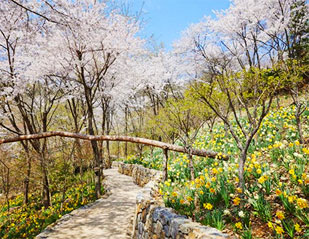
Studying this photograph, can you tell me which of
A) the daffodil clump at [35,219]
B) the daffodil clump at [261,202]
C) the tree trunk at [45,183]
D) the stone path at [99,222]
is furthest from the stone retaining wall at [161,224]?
the tree trunk at [45,183]

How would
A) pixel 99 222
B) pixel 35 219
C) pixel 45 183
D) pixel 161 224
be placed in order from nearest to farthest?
pixel 161 224, pixel 99 222, pixel 35 219, pixel 45 183

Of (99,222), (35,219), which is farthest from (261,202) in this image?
(35,219)

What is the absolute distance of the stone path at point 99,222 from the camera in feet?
17.0

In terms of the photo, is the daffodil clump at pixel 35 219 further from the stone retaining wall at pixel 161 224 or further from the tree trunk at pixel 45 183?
the stone retaining wall at pixel 161 224

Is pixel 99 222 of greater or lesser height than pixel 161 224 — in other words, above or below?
below

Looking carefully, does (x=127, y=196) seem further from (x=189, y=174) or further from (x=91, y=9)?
(x=91, y=9)

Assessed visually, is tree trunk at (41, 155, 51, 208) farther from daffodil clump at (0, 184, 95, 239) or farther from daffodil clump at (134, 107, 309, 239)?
daffodil clump at (134, 107, 309, 239)

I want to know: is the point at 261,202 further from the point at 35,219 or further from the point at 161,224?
the point at 35,219

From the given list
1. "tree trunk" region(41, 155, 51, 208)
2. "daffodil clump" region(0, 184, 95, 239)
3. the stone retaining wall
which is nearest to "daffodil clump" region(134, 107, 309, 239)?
the stone retaining wall

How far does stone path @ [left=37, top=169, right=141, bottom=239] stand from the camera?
204 inches

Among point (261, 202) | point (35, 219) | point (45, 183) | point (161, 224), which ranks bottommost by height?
point (35, 219)

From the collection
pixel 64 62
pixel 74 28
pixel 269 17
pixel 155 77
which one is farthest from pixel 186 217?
pixel 155 77

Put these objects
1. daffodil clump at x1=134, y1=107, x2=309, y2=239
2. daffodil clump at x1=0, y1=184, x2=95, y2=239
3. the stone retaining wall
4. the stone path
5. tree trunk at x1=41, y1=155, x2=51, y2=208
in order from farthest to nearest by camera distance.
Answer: tree trunk at x1=41, y1=155, x2=51, y2=208 < daffodil clump at x1=0, y1=184, x2=95, y2=239 < the stone path < the stone retaining wall < daffodil clump at x1=134, y1=107, x2=309, y2=239

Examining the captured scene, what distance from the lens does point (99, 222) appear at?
5.95 meters
